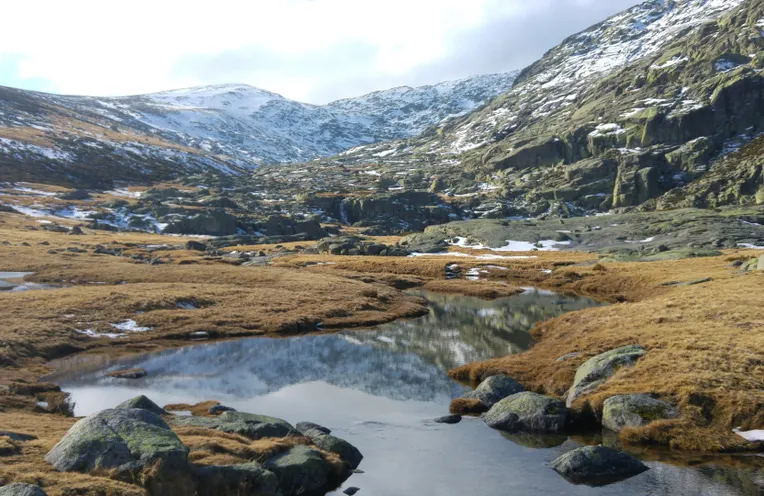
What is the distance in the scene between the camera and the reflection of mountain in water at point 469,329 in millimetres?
42656

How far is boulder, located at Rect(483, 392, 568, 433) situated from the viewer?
24812 millimetres

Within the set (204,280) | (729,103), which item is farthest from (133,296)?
(729,103)

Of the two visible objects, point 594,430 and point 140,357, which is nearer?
point 594,430

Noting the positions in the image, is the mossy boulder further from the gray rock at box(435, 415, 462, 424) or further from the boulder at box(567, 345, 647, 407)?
the boulder at box(567, 345, 647, 407)

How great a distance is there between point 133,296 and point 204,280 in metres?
19.2

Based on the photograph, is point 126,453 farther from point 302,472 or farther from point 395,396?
point 395,396

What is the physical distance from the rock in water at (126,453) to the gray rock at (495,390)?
55.1 ft

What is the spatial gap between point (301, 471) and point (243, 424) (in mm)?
4225

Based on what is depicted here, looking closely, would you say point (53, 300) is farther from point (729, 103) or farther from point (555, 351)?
point (729, 103)

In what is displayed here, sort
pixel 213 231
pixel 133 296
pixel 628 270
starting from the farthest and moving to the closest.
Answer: pixel 213 231, pixel 628 270, pixel 133 296

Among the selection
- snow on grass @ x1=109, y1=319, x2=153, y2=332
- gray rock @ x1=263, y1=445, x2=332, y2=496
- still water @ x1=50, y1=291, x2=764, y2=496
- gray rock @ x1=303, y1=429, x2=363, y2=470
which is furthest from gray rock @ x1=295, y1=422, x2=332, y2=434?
snow on grass @ x1=109, y1=319, x2=153, y2=332

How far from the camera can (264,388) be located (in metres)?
33.2

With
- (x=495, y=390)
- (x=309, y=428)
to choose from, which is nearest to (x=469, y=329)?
(x=495, y=390)

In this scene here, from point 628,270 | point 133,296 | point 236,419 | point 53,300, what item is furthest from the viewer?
point 628,270
